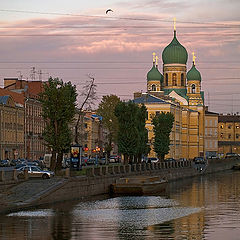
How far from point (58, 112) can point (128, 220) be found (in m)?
26.5

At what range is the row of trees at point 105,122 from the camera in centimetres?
7975

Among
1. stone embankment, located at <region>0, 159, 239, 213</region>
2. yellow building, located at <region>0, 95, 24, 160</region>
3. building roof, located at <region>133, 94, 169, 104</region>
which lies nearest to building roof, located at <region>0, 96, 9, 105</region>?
yellow building, located at <region>0, 95, 24, 160</region>

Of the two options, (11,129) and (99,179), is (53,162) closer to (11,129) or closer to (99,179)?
(99,179)

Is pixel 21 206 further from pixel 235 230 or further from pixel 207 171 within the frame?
pixel 207 171

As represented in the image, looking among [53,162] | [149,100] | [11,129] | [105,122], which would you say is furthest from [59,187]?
[149,100]

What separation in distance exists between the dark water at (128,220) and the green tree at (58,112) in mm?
7604

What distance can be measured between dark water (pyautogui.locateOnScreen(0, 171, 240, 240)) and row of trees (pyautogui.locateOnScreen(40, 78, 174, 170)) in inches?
332

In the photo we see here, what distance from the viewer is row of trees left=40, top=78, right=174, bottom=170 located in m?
79.8

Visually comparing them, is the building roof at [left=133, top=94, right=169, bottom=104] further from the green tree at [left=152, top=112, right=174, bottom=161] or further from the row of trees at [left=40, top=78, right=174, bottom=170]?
the green tree at [left=152, top=112, right=174, bottom=161]

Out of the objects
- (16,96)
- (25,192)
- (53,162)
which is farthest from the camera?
(16,96)

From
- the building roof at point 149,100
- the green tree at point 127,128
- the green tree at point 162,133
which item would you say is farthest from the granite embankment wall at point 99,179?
the building roof at point 149,100

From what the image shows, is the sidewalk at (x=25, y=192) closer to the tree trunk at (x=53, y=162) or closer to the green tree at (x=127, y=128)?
the tree trunk at (x=53, y=162)

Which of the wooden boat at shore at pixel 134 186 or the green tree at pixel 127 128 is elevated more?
the green tree at pixel 127 128

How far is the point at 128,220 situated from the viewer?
54812 millimetres
